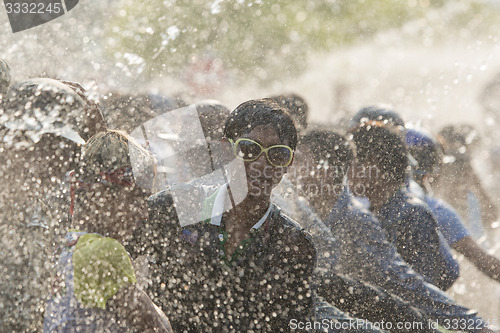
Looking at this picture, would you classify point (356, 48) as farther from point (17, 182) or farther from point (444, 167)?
point (17, 182)

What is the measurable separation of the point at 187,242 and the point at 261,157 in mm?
432

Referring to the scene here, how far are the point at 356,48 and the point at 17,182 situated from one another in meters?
8.50

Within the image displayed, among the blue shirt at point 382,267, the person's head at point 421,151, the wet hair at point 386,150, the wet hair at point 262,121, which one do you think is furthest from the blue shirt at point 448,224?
the wet hair at point 262,121

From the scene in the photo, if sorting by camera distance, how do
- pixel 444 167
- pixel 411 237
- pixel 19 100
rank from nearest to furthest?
1. pixel 19 100
2. pixel 411 237
3. pixel 444 167

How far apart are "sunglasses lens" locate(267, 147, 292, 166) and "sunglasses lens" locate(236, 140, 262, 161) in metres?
0.05

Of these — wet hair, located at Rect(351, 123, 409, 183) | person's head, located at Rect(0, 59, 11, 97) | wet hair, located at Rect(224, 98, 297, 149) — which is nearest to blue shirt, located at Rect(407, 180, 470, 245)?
wet hair, located at Rect(351, 123, 409, 183)

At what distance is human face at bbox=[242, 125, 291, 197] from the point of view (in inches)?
84.4

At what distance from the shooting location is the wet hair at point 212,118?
3.58m

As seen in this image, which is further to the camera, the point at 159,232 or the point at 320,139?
the point at 320,139

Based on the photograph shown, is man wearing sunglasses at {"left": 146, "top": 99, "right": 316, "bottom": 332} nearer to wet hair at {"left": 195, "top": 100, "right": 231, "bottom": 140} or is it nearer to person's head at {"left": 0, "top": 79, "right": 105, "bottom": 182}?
person's head at {"left": 0, "top": 79, "right": 105, "bottom": 182}

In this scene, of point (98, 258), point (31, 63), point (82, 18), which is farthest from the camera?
point (82, 18)

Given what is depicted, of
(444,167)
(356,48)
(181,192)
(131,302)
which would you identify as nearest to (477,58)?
(356,48)

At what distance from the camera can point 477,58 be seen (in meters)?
7.33

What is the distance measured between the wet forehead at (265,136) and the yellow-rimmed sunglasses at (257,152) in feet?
0.06
